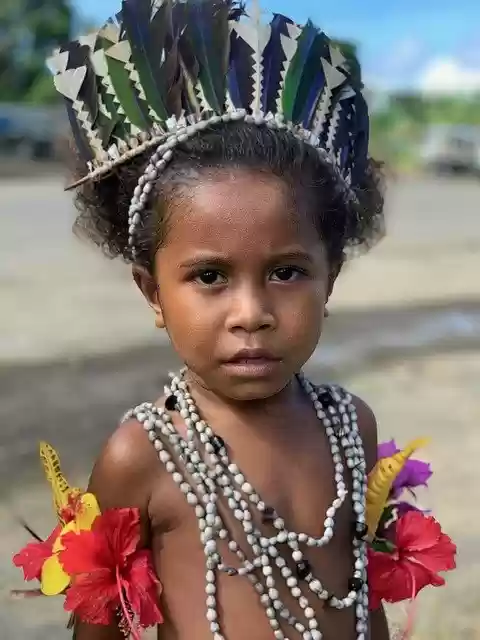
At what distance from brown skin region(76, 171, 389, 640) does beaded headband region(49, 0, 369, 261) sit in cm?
12

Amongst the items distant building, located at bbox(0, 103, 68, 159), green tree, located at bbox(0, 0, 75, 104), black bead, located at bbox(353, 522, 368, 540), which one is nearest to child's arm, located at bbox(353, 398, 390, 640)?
black bead, located at bbox(353, 522, 368, 540)

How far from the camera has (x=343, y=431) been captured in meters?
1.56

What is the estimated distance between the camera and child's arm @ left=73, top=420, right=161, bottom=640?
1410 mm

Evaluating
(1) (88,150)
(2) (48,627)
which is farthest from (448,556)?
(2) (48,627)

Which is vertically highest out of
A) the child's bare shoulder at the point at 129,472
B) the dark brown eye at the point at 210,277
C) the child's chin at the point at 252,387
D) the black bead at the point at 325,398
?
the dark brown eye at the point at 210,277

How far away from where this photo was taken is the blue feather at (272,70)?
1382 mm

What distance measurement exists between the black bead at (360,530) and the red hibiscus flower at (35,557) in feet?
1.67

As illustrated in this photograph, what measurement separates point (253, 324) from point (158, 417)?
0.93ft

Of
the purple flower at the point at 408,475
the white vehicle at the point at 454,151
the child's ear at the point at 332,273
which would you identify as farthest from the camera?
the white vehicle at the point at 454,151

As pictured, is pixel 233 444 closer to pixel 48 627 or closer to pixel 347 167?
pixel 347 167

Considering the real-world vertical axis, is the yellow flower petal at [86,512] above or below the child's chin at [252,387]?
below

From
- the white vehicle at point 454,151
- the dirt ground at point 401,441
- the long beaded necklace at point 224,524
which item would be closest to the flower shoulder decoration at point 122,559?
the long beaded necklace at point 224,524

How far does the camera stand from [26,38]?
38406 mm

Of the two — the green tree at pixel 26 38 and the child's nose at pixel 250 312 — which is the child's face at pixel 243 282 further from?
the green tree at pixel 26 38
